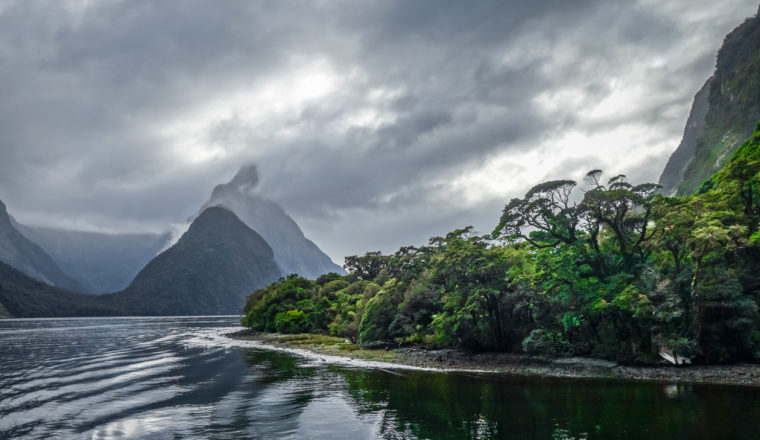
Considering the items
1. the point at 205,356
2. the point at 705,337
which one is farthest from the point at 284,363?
the point at 705,337

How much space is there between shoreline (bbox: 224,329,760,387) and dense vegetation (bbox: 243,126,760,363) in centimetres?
152

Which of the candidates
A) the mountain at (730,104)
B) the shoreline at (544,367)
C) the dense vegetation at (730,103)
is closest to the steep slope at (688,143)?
the mountain at (730,104)

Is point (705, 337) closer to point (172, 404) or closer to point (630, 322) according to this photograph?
point (630, 322)

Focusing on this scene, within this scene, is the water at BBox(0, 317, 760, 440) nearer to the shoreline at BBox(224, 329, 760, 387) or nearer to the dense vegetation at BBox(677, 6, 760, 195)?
→ the shoreline at BBox(224, 329, 760, 387)

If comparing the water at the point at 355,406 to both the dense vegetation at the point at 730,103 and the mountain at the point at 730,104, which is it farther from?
the dense vegetation at the point at 730,103

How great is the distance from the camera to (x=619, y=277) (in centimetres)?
3572

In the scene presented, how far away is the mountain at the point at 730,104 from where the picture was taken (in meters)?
113

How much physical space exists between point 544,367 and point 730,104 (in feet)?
447

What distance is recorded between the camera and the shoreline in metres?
30.1

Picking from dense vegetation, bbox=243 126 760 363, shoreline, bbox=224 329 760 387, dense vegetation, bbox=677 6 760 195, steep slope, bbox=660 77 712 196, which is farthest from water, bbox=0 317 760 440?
steep slope, bbox=660 77 712 196

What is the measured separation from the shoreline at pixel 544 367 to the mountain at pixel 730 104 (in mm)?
98776

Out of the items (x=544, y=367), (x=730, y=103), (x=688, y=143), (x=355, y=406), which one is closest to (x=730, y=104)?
(x=730, y=103)

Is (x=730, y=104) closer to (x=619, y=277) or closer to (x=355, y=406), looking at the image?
(x=619, y=277)

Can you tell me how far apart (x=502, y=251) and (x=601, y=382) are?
17641mm
